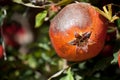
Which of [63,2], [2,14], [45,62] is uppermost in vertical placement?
[63,2]

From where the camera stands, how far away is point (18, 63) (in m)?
1.91

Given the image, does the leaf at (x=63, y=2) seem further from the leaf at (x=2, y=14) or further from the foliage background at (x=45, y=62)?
the leaf at (x=2, y=14)

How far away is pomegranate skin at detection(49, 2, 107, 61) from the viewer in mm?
1116

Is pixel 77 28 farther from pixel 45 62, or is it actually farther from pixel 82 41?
pixel 45 62

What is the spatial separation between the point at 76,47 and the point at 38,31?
1.25 metres

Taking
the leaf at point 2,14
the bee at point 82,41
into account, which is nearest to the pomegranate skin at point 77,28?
the bee at point 82,41

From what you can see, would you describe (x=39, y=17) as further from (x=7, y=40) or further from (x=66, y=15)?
(x=7, y=40)

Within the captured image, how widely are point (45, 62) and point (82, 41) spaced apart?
2.89 ft

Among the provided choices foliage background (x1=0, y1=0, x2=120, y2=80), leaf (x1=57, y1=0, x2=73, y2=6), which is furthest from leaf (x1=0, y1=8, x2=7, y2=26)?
leaf (x1=57, y1=0, x2=73, y2=6)

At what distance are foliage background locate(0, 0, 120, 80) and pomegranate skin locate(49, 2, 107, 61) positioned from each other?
81 millimetres

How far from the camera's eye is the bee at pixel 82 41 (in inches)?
43.5

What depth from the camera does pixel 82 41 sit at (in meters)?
1.14

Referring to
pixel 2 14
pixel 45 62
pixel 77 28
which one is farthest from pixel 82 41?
pixel 45 62

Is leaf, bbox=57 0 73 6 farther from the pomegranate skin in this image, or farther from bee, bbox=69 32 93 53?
bee, bbox=69 32 93 53
